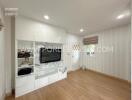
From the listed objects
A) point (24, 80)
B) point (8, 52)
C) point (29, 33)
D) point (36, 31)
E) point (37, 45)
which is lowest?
point (24, 80)

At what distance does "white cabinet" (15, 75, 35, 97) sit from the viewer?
228cm

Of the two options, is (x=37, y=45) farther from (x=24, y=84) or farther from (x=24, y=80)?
(x=24, y=84)

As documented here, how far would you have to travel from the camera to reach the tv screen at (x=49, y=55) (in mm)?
2922

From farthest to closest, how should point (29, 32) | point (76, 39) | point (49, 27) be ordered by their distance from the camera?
point (76, 39), point (49, 27), point (29, 32)

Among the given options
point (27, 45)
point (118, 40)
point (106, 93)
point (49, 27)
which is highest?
point (49, 27)

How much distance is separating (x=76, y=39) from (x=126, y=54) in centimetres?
296

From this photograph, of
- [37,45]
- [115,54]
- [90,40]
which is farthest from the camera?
[90,40]

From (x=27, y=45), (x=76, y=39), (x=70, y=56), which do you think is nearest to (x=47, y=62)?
(x=27, y=45)

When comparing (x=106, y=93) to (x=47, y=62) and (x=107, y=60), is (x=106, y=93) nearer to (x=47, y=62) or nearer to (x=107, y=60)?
(x=107, y=60)

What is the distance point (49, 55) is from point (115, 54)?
3.19m

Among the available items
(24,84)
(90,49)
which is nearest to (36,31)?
(24,84)

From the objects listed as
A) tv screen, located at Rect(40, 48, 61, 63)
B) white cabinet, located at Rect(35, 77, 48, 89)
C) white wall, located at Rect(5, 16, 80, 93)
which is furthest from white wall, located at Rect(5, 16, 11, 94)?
tv screen, located at Rect(40, 48, 61, 63)

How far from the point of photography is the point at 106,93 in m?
2.44

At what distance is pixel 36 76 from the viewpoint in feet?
9.07
